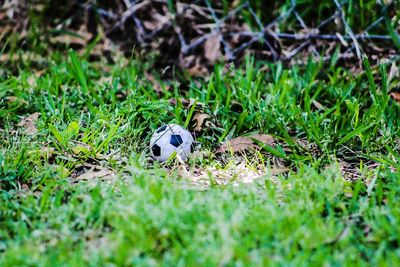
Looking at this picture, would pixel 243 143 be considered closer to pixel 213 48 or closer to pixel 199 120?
pixel 199 120

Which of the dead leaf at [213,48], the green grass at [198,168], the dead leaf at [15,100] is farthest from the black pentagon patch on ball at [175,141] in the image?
the dead leaf at [213,48]

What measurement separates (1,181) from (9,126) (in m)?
0.68

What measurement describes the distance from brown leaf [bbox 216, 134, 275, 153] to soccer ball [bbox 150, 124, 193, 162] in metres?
0.22

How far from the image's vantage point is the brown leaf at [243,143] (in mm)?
3371

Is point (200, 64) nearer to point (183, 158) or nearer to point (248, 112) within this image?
point (248, 112)

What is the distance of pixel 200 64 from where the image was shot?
4453 millimetres

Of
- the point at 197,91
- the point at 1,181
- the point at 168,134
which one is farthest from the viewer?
the point at 197,91

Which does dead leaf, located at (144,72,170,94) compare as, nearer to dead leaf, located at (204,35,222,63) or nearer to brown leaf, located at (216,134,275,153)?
dead leaf, located at (204,35,222,63)

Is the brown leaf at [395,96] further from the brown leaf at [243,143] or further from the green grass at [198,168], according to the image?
the brown leaf at [243,143]

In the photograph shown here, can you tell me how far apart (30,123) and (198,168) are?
3.65 ft

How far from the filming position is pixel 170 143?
10.5 ft

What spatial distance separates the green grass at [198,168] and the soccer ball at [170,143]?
7 cm

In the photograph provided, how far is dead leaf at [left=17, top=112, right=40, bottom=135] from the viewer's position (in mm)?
3475

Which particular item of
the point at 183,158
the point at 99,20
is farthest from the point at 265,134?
the point at 99,20
